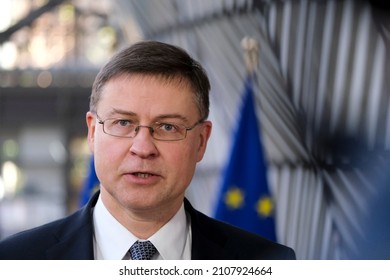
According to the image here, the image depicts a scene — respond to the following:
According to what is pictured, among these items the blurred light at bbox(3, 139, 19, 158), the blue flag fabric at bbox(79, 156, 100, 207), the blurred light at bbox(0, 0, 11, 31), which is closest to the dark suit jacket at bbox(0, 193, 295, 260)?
the blue flag fabric at bbox(79, 156, 100, 207)

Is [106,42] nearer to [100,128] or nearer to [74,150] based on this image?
[74,150]

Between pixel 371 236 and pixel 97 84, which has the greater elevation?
pixel 97 84

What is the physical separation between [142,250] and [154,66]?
327mm

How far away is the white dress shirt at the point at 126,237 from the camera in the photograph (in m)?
1.44

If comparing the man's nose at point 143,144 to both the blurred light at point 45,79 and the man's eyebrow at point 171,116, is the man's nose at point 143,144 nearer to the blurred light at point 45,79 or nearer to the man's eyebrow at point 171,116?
the man's eyebrow at point 171,116

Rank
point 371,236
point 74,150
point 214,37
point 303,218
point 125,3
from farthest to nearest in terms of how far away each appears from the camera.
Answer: point 74,150
point 125,3
point 214,37
point 303,218
point 371,236

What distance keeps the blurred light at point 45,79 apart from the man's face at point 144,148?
34.2ft

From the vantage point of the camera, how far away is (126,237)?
1440 millimetres

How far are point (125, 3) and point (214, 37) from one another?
4.74 feet

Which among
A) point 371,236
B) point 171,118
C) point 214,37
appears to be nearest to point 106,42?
point 214,37

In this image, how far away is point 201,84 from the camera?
1.40m

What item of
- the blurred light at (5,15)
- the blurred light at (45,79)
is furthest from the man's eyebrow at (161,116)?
the blurred light at (45,79)

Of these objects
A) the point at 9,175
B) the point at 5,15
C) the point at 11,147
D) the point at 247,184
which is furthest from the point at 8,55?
the point at 247,184

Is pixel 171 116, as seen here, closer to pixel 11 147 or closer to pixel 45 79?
pixel 11 147
